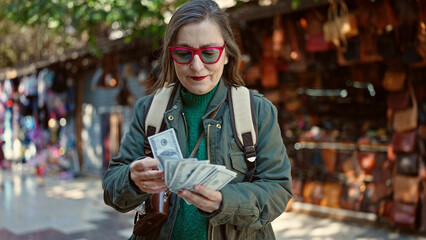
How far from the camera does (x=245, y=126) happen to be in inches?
74.2

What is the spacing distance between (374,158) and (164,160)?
21.7ft

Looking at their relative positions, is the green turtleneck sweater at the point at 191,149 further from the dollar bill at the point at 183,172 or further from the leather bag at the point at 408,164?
the leather bag at the point at 408,164

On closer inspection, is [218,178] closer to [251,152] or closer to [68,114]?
[251,152]

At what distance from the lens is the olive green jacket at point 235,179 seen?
1746 millimetres

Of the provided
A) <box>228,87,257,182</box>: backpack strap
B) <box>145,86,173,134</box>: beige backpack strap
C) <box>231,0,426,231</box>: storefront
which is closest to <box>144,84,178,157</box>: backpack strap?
<box>145,86,173,134</box>: beige backpack strap

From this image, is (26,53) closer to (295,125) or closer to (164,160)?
(295,125)

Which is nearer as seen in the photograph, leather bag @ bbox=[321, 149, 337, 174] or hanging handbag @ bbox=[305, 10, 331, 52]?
hanging handbag @ bbox=[305, 10, 331, 52]

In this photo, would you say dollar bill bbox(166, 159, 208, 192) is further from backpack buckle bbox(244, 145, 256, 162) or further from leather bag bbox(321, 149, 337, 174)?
leather bag bbox(321, 149, 337, 174)

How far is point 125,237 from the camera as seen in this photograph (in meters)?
6.96

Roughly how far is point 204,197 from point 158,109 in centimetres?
51

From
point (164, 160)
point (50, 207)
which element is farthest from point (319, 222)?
point (164, 160)

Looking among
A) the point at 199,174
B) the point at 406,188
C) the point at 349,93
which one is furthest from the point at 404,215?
the point at 199,174

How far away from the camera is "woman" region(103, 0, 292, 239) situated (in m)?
1.79

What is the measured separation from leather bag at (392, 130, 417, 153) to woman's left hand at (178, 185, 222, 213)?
5694mm
